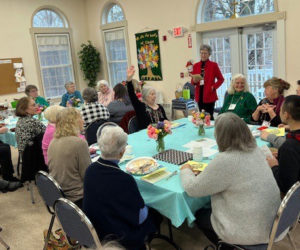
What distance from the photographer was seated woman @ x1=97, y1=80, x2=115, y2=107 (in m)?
5.39

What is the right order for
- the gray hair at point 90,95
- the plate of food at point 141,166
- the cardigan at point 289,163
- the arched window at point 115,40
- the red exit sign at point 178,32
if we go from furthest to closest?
the arched window at point 115,40 < the red exit sign at point 178,32 < the gray hair at point 90,95 < the plate of food at point 141,166 < the cardigan at point 289,163

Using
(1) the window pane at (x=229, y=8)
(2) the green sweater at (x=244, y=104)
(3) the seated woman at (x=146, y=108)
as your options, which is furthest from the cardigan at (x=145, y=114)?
(1) the window pane at (x=229, y=8)

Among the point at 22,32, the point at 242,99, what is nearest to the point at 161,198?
the point at 242,99

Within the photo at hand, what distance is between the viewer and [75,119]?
8.49ft

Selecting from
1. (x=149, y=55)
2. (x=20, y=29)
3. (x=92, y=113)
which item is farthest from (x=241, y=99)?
(x=20, y=29)

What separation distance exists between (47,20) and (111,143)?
22.8 ft

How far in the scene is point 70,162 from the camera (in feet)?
7.79

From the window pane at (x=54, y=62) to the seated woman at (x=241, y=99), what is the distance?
5570 mm

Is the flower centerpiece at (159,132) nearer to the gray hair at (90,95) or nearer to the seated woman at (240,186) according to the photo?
the seated woman at (240,186)

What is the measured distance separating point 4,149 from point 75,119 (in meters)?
2.18

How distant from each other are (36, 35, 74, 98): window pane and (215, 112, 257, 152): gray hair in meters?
6.97

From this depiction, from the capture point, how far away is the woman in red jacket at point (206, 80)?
5.03 meters

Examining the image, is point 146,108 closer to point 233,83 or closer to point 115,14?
point 233,83

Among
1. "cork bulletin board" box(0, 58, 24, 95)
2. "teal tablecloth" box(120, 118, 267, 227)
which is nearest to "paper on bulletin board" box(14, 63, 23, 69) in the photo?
"cork bulletin board" box(0, 58, 24, 95)
